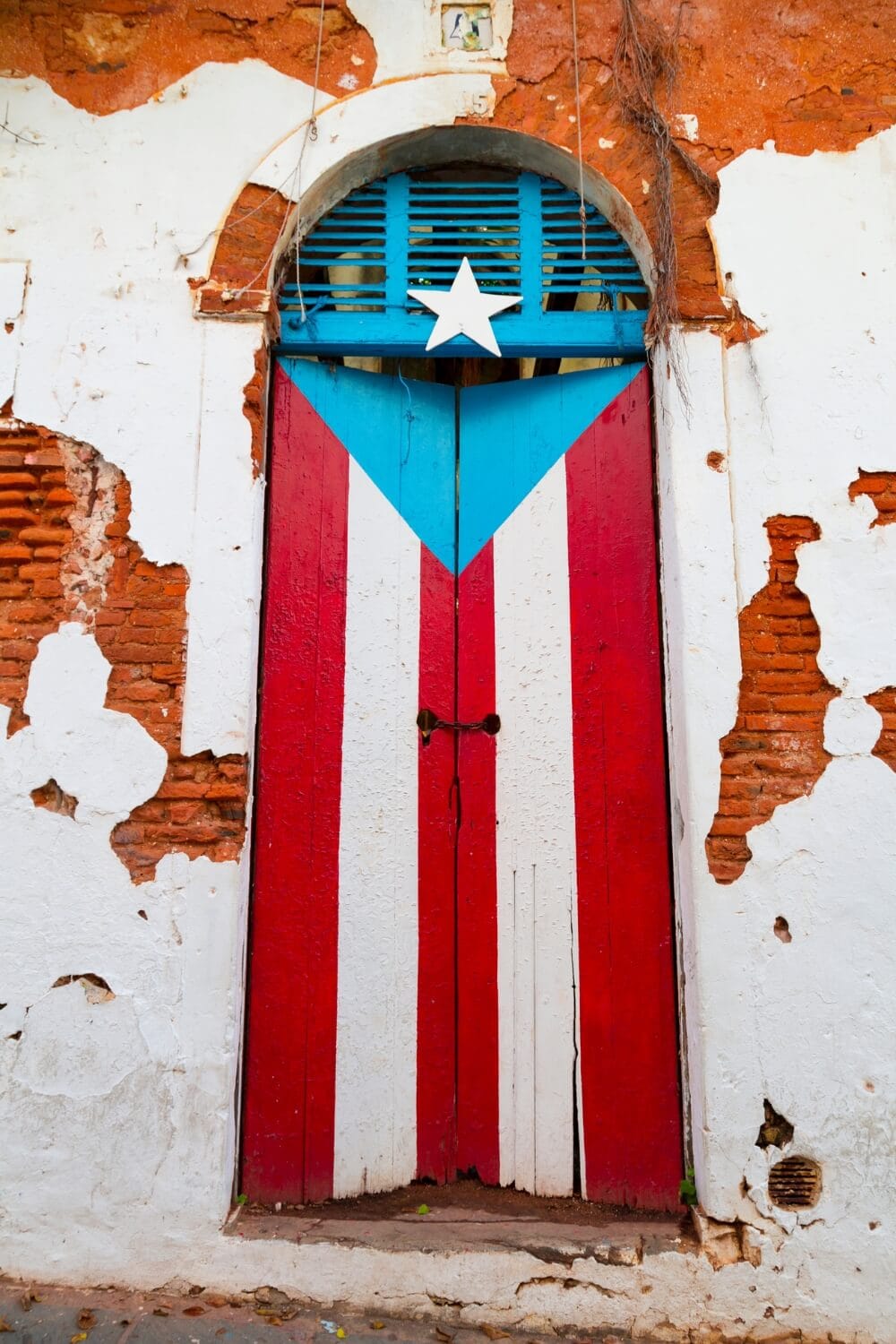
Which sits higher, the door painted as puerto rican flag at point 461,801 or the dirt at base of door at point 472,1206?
the door painted as puerto rican flag at point 461,801

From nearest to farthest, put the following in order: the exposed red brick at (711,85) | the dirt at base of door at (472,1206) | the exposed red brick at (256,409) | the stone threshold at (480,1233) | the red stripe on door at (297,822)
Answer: the stone threshold at (480,1233) < the dirt at base of door at (472,1206) < the red stripe on door at (297,822) < the exposed red brick at (256,409) < the exposed red brick at (711,85)

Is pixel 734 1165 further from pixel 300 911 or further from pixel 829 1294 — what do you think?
pixel 300 911

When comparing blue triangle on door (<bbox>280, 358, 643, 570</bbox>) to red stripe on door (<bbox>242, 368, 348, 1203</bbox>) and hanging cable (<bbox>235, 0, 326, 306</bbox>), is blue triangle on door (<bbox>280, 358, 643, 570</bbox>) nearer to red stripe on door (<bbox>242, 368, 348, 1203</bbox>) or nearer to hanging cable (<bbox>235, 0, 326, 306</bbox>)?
red stripe on door (<bbox>242, 368, 348, 1203</bbox>)

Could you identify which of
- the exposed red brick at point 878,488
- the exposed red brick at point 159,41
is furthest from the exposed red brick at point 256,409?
the exposed red brick at point 878,488

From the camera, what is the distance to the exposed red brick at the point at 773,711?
2969mm

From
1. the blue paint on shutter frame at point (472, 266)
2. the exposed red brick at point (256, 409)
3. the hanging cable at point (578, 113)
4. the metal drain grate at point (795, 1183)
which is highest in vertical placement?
the hanging cable at point (578, 113)

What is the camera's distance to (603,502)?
11.1 ft

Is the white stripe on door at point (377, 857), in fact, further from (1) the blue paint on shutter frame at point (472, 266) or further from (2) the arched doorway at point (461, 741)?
(1) the blue paint on shutter frame at point (472, 266)

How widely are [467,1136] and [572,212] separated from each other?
11.0 ft

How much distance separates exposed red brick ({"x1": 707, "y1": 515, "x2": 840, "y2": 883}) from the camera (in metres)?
2.97

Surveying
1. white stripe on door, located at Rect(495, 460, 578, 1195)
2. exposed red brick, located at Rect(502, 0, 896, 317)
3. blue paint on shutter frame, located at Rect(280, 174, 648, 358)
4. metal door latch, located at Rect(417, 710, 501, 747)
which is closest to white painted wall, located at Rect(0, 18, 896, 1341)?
exposed red brick, located at Rect(502, 0, 896, 317)

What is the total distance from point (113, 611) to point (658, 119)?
2609 millimetres

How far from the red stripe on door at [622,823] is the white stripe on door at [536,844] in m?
0.05

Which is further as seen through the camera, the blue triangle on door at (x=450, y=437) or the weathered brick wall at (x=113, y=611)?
the blue triangle on door at (x=450, y=437)
